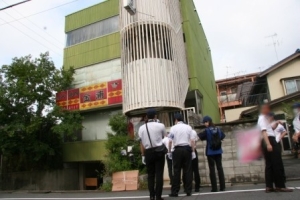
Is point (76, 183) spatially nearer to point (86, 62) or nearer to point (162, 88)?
point (86, 62)

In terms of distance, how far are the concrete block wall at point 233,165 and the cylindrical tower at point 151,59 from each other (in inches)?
126

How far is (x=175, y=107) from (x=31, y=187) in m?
8.51

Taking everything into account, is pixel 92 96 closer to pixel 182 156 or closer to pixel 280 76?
pixel 182 156

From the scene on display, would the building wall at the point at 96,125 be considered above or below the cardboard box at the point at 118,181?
above

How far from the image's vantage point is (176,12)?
1405cm

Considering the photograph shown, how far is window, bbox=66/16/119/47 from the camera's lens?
1597 cm

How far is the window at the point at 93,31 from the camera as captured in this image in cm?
1597

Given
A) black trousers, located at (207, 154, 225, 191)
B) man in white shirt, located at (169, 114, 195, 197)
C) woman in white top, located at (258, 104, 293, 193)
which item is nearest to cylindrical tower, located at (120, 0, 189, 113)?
black trousers, located at (207, 154, 225, 191)

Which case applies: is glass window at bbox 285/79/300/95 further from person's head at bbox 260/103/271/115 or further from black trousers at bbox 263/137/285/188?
black trousers at bbox 263/137/285/188

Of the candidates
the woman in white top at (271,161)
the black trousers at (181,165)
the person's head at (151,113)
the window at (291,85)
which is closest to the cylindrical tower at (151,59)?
the black trousers at (181,165)

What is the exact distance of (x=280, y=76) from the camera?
20.9m

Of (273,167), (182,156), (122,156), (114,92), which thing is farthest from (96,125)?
(273,167)

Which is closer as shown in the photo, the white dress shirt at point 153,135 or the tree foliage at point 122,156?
the white dress shirt at point 153,135

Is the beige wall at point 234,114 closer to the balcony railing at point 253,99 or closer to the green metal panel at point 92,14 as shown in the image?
the balcony railing at point 253,99
